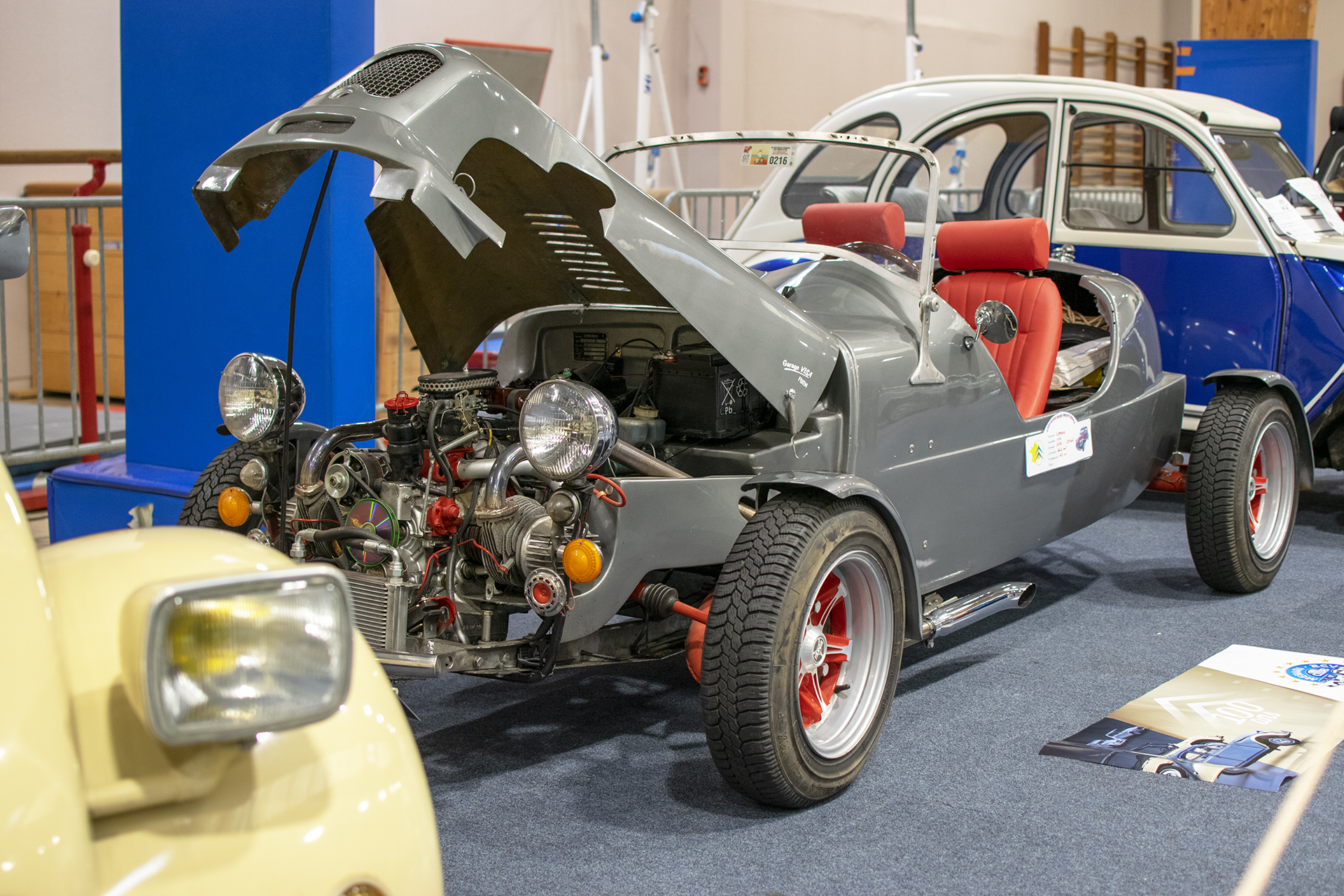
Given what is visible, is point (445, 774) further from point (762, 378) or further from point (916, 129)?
point (916, 129)

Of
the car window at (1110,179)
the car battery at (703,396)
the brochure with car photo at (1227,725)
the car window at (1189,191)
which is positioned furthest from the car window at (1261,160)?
the car battery at (703,396)

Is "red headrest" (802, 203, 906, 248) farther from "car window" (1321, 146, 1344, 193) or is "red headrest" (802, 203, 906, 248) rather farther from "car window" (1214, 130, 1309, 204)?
Result: "car window" (1321, 146, 1344, 193)

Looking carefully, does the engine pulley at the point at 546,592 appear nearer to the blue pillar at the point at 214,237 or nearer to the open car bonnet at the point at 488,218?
the open car bonnet at the point at 488,218

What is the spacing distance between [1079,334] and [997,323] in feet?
5.29

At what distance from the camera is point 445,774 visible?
335 cm

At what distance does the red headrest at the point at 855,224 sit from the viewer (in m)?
4.28

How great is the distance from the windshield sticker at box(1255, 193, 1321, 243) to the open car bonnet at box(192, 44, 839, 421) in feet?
11.9

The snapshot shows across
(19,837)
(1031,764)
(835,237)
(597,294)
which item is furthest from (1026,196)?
(19,837)

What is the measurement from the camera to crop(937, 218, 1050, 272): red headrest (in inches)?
186

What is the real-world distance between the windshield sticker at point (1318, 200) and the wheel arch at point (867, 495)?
405 centimetres

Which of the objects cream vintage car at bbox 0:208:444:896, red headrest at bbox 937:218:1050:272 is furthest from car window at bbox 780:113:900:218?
cream vintage car at bbox 0:208:444:896

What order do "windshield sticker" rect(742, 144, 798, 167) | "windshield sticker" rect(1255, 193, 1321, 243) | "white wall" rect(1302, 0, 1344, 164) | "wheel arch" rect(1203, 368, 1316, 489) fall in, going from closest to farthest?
"windshield sticker" rect(742, 144, 798, 167)
"wheel arch" rect(1203, 368, 1316, 489)
"windshield sticker" rect(1255, 193, 1321, 243)
"white wall" rect(1302, 0, 1344, 164)

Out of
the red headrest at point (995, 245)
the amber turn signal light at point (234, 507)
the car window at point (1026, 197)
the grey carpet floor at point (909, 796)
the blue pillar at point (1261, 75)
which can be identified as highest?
the blue pillar at point (1261, 75)

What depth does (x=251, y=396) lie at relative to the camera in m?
3.51
